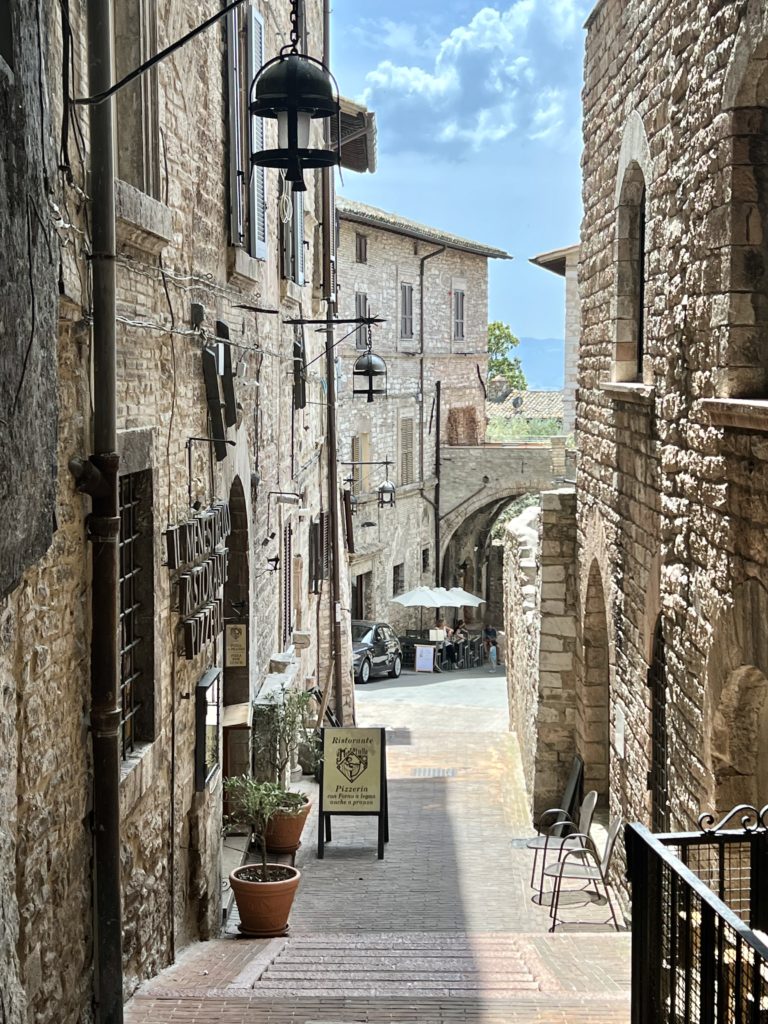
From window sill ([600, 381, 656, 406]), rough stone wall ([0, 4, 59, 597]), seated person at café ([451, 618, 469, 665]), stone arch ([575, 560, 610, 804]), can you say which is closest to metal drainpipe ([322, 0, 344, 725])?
stone arch ([575, 560, 610, 804])

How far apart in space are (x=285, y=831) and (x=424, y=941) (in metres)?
2.71

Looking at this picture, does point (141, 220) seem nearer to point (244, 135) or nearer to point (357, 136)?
point (244, 135)

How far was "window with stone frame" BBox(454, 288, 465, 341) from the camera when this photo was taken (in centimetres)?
3772

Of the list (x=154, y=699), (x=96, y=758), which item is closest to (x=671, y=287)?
(x=154, y=699)

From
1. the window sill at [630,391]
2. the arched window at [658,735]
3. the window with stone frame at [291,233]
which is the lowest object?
the arched window at [658,735]

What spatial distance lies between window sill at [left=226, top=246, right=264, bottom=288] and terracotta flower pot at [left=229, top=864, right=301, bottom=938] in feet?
14.4

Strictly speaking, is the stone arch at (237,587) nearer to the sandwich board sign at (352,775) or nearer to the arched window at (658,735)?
the sandwich board sign at (352,775)

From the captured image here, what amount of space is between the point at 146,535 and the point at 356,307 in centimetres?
2525

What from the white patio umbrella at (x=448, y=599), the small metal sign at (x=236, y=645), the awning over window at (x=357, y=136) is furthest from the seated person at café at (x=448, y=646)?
the small metal sign at (x=236, y=645)

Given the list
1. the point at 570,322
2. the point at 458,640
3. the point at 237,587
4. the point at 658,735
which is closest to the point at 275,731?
the point at 237,587

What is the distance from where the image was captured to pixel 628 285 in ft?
31.4

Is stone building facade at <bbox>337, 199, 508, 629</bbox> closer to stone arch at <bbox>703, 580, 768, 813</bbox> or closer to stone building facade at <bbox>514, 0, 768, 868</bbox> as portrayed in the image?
stone building facade at <bbox>514, 0, 768, 868</bbox>

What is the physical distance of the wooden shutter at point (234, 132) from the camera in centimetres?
964

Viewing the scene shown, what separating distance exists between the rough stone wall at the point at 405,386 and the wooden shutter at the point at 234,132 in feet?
62.4
